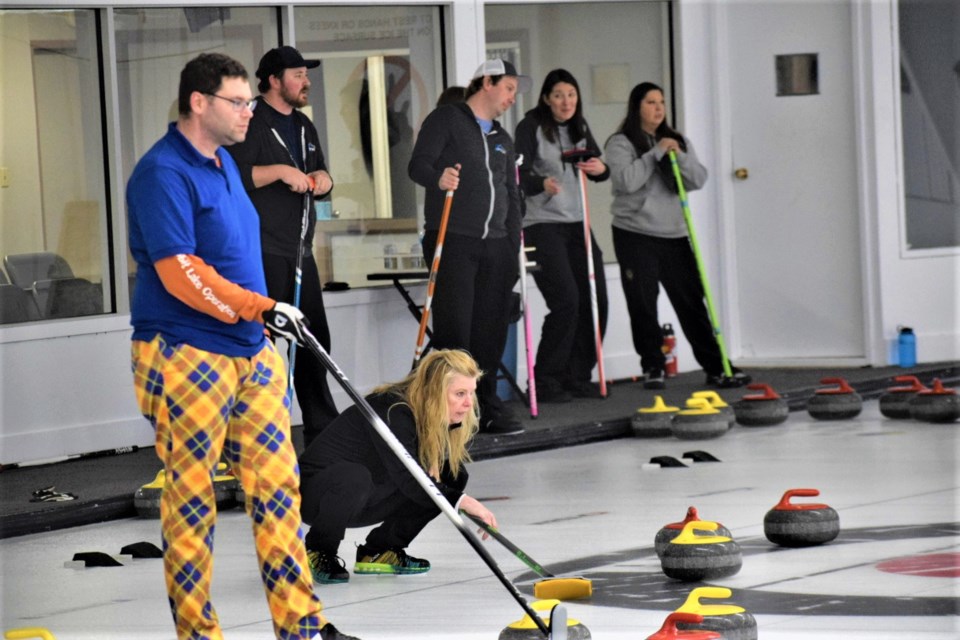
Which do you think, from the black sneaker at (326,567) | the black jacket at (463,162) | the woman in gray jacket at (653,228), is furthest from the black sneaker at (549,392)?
the black sneaker at (326,567)

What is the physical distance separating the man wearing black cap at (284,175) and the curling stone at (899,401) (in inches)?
124

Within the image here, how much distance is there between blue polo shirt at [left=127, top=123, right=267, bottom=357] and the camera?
4.64 meters

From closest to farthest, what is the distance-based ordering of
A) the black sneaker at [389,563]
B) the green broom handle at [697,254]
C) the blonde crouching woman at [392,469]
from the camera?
1. the blonde crouching woman at [392,469]
2. the black sneaker at [389,563]
3. the green broom handle at [697,254]

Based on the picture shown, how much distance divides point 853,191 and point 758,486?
14.8 ft

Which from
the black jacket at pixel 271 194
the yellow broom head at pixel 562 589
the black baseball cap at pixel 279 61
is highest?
the black baseball cap at pixel 279 61

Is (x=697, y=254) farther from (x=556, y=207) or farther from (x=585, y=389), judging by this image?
(x=585, y=389)

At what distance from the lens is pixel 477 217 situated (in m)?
9.02

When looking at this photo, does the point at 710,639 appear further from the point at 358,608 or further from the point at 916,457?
the point at 916,457

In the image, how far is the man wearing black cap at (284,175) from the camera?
326 inches

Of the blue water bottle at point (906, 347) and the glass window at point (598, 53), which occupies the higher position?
the glass window at point (598, 53)

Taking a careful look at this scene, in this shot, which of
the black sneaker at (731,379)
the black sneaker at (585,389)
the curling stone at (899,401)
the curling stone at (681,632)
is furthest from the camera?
the black sneaker at (731,379)

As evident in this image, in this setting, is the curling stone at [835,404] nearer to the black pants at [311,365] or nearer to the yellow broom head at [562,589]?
the black pants at [311,365]

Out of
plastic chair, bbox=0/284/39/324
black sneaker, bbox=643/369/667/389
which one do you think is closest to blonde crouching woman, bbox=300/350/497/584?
plastic chair, bbox=0/284/39/324

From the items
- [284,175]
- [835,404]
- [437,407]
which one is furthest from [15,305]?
[835,404]
